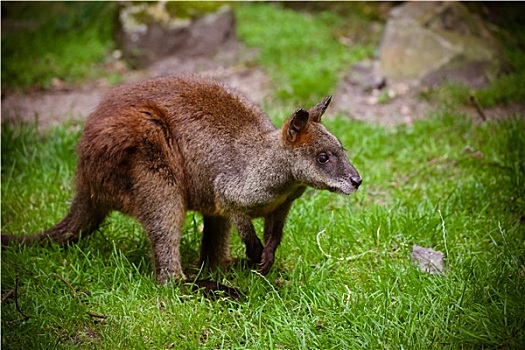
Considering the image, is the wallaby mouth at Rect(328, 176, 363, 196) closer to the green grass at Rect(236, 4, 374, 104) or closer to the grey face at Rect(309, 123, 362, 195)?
the grey face at Rect(309, 123, 362, 195)

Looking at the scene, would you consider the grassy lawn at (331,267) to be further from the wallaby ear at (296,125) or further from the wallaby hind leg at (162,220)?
the wallaby ear at (296,125)

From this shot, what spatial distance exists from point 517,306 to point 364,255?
1.28 metres

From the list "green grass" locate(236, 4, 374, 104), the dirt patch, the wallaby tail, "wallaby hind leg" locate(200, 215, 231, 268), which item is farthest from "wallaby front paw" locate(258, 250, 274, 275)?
"green grass" locate(236, 4, 374, 104)

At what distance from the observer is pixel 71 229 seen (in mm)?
4824

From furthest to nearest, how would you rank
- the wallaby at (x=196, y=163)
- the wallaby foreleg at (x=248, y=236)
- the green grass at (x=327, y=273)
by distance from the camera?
the wallaby foreleg at (x=248, y=236) < the wallaby at (x=196, y=163) < the green grass at (x=327, y=273)

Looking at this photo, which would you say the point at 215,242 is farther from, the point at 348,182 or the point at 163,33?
the point at 163,33

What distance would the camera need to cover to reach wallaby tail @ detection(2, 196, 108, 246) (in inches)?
188

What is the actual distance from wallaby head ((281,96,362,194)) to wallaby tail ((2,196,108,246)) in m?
1.42

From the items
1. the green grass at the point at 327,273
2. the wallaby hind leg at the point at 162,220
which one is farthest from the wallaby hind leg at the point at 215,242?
the wallaby hind leg at the point at 162,220

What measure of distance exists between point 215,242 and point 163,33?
5.35m

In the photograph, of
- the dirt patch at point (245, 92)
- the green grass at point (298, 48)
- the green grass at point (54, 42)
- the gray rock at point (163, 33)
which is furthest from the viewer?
the gray rock at point (163, 33)

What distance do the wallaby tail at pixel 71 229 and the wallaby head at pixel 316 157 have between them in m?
1.42

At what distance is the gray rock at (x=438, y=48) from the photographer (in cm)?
814

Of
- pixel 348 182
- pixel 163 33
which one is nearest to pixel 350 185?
pixel 348 182
